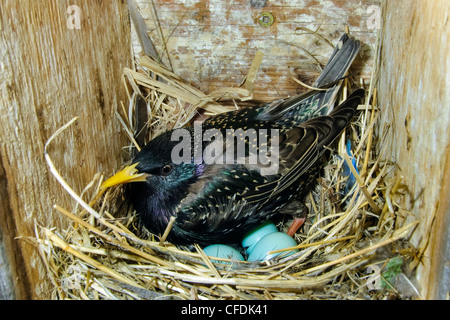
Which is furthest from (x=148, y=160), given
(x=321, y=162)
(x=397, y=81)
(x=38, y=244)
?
(x=397, y=81)

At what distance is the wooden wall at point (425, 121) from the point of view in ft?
4.47

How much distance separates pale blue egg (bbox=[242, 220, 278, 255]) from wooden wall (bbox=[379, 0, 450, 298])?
71cm

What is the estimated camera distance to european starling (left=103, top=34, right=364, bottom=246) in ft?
6.53

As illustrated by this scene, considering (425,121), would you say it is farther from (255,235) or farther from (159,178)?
(159,178)

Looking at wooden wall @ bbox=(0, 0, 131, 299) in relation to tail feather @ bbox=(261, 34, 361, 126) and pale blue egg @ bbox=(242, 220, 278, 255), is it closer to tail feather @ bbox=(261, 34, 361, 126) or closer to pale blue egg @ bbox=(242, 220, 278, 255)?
pale blue egg @ bbox=(242, 220, 278, 255)

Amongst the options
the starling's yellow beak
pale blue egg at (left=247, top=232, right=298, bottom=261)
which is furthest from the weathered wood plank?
pale blue egg at (left=247, top=232, right=298, bottom=261)

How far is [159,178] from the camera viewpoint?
78.9 inches

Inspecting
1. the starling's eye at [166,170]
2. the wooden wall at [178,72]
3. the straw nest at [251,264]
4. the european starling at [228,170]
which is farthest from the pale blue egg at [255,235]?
the wooden wall at [178,72]
